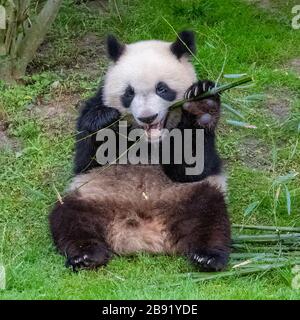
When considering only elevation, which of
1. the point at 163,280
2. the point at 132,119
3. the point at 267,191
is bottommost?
the point at 267,191

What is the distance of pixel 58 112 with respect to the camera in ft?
25.1

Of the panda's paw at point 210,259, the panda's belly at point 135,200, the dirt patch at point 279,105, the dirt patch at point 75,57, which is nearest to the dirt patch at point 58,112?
the dirt patch at point 75,57

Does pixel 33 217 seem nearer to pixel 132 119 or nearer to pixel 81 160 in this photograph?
pixel 81 160

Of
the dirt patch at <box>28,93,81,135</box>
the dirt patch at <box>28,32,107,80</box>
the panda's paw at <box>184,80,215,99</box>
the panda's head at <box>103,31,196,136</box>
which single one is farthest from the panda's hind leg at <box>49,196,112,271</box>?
the dirt patch at <box>28,32,107,80</box>

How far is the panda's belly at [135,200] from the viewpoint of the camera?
5.64 meters

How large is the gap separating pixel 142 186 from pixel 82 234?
0.57 m

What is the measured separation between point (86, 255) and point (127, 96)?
46.6 inches

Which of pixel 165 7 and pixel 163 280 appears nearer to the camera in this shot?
pixel 163 280

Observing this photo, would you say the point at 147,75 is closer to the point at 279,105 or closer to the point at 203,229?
the point at 203,229

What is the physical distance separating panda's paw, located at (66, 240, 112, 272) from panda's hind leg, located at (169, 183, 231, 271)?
498mm

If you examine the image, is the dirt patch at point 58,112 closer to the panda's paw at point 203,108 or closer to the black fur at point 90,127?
the black fur at point 90,127

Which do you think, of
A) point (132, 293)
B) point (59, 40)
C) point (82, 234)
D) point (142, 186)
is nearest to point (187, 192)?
Result: point (142, 186)

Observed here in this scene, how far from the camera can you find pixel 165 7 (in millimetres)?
8875

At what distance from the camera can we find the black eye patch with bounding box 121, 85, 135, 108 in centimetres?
586
